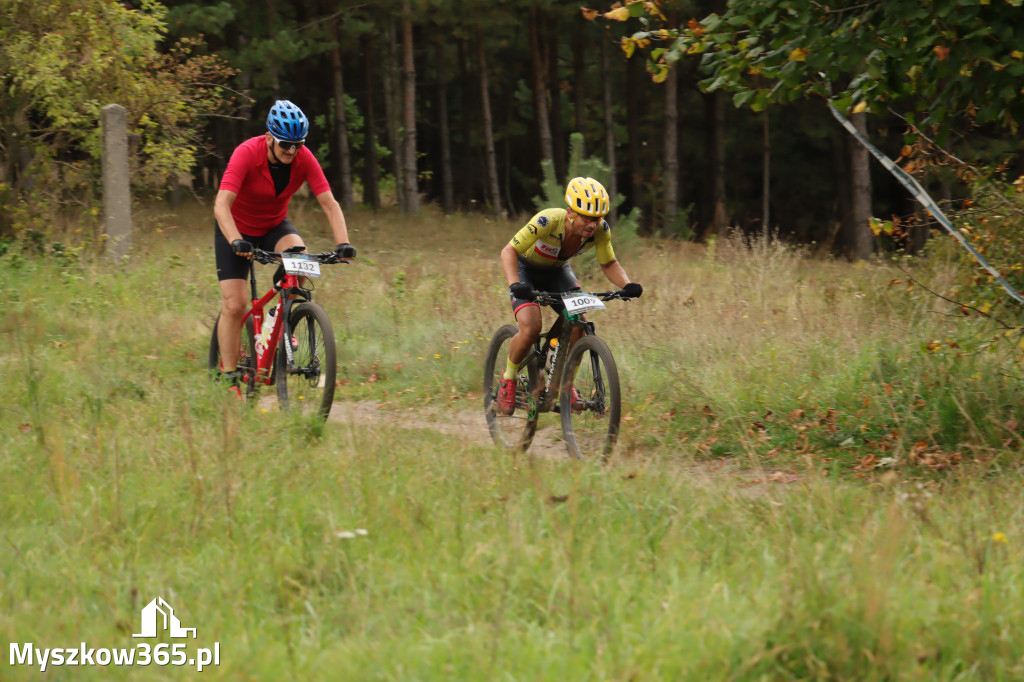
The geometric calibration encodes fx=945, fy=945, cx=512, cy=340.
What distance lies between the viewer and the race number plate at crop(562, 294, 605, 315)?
608cm

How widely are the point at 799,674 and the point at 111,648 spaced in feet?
7.58

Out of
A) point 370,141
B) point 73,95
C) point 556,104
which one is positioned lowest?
point 73,95

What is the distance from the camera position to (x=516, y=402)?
693 cm

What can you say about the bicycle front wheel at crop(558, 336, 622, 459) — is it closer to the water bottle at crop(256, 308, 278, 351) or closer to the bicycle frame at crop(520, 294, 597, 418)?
the bicycle frame at crop(520, 294, 597, 418)

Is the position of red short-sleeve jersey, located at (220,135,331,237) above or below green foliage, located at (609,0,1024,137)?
below

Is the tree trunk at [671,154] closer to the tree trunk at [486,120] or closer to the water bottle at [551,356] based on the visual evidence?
the tree trunk at [486,120]

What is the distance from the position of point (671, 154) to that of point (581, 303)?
2095 cm

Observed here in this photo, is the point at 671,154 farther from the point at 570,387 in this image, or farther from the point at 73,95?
the point at 570,387

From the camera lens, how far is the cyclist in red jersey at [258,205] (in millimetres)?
6629

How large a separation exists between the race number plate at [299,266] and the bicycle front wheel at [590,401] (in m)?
1.95

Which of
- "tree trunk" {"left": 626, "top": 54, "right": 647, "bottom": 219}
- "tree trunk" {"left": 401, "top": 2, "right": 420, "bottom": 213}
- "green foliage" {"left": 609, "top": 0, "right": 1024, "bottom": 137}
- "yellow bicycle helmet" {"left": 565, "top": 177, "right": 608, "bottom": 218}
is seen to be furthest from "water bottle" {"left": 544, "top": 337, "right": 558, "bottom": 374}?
"tree trunk" {"left": 626, "top": 54, "right": 647, "bottom": 219}

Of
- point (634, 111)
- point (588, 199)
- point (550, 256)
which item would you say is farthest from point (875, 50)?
point (634, 111)

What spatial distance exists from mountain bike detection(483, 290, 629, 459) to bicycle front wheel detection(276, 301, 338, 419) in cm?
128

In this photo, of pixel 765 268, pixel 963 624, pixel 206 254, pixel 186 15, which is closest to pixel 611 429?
pixel 963 624
